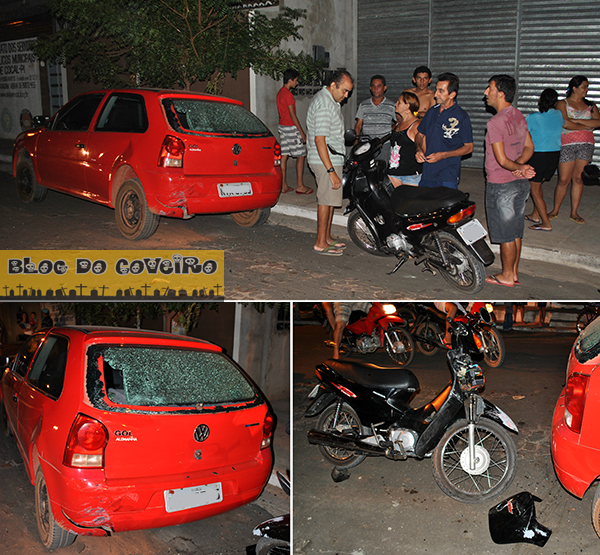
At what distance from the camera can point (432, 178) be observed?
6.51m

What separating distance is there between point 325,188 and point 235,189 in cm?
105

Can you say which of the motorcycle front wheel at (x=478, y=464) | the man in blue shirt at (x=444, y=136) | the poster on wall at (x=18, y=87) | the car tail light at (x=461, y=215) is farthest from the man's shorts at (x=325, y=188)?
the poster on wall at (x=18, y=87)

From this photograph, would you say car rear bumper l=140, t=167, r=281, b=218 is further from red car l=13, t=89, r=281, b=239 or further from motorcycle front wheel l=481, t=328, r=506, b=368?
motorcycle front wheel l=481, t=328, r=506, b=368

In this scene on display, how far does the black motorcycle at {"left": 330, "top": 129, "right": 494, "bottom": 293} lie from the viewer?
5922 millimetres

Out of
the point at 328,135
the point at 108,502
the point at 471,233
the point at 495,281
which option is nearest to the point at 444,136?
the point at 471,233

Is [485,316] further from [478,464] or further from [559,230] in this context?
[478,464]

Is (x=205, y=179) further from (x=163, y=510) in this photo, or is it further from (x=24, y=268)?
(x=163, y=510)

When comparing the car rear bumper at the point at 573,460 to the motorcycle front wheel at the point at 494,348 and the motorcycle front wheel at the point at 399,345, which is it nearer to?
the motorcycle front wheel at the point at 494,348

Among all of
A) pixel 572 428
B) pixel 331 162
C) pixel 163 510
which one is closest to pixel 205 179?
pixel 331 162

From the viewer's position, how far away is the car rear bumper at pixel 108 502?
11.4ft

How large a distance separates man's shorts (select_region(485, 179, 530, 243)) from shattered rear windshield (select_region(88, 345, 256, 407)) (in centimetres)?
329

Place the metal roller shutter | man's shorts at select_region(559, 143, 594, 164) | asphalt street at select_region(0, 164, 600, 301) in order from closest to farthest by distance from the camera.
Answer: asphalt street at select_region(0, 164, 600, 301), man's shorts at select_region(559, 143, 594, 164), the metal roller shutter

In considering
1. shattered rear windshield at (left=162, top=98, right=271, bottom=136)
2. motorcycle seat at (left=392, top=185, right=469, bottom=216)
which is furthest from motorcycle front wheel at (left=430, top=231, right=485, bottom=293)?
shattered rear windshield at (left=162, top=98, right=271, bottom=136)

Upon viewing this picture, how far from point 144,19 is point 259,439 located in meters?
9.46
